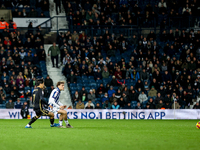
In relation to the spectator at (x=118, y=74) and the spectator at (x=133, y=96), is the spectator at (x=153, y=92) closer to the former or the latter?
the spectator at (x=133, y=96)

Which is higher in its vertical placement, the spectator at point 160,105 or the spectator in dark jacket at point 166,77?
the spectator in dark jacket at point 166,77

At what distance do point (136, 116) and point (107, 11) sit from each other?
11.5m

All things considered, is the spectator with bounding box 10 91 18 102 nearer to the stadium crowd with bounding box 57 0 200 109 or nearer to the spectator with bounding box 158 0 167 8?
the stadium crowd with bounding box 57 0 200 109

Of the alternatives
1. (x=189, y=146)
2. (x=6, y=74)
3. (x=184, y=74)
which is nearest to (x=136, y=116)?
(x=184, y=74)

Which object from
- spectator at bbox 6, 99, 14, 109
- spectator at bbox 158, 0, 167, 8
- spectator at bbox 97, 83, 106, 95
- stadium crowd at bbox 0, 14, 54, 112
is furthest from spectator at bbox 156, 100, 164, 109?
spectator at bbox 158, 0, 167, 8

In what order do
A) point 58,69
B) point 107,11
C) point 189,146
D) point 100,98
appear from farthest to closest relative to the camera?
point 107,11 → point 58,69 → point 100,98 → point 189,146

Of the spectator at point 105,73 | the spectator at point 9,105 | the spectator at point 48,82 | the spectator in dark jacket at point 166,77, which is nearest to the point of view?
the spectator at point 9,105

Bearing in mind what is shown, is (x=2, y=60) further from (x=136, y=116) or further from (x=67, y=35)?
(x=136, y=116)

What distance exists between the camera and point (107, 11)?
3559 cm

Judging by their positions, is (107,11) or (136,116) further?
(107,11)

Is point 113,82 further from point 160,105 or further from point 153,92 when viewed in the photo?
point 160,105

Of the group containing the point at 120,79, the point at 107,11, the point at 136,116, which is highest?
the point at 107,11

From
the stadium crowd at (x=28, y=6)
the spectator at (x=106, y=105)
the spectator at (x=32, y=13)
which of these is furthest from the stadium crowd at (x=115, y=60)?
the spectator at (x=32, y=13)

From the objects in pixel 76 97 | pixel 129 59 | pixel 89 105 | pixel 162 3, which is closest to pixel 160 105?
pixel 89 105
